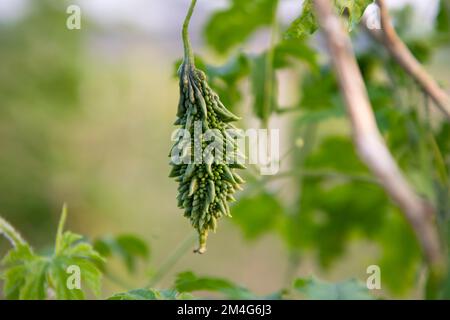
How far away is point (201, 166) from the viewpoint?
2.93ft


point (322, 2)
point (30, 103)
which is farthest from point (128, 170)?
point (322, 2)

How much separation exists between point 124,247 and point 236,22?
0.68 metres

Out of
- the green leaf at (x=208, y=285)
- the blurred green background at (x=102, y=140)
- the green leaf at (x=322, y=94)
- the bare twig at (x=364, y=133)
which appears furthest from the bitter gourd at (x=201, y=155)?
the blurred green background at (x=102, y=140)

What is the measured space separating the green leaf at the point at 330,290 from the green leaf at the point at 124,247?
483 millimetres

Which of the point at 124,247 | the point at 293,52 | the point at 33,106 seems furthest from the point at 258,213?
the point at 33,106

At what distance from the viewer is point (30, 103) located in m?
4.70

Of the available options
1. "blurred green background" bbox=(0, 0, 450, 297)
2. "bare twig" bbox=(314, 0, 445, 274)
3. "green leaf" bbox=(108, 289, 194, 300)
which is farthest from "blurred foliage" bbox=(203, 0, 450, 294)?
"blurred green background" bbox=(0, 0, 450, 297)

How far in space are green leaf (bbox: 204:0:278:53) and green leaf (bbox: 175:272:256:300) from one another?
747mm

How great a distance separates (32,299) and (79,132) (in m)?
4.03

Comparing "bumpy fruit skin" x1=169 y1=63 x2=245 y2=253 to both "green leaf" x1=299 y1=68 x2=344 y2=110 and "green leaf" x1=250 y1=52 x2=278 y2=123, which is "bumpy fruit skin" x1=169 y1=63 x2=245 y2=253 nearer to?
"green leaf" x1=250 y1=52 x2=278 y2=123

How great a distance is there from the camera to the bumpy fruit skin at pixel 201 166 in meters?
0.88

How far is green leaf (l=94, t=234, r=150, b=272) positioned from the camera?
1547mm
